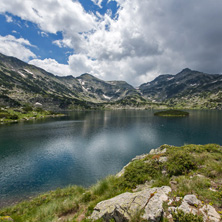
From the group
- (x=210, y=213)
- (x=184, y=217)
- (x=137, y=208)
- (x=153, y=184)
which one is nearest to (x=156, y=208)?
(x=137, y=208)

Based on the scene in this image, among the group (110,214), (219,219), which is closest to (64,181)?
(110,214)

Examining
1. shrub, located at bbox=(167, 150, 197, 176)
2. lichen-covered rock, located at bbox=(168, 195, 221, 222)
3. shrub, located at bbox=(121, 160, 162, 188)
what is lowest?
shrub, located at bbox=(121, 160, 162, 188)

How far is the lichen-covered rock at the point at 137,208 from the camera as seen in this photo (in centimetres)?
848

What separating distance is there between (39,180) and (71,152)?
19502 millimetres

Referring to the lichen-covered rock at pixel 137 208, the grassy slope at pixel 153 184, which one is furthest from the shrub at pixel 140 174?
the lichen-covered rock at pixel 137 208

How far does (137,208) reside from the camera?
356 inches

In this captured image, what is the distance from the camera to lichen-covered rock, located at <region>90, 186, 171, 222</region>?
8482 millimetres

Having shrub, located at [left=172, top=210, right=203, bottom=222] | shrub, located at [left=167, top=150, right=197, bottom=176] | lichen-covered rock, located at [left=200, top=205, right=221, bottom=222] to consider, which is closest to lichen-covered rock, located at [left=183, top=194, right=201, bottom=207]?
lichen-covered rock, located at [left=200, top=205, right=221, bottom=222]

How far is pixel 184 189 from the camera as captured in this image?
10.8 metres

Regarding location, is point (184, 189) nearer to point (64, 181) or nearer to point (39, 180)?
point (64, 181)

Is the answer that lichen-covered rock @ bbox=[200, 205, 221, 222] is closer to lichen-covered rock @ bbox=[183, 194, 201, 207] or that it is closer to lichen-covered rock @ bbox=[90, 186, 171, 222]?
lichen-covered rock @ bbox=[183, 194, 201, 207]

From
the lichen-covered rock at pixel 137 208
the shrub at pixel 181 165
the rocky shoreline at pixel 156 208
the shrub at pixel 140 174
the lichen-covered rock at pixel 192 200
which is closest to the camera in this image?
the rocky shoreline at pixel 156 208

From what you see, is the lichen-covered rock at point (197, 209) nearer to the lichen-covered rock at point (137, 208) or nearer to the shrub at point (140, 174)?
the lichen-covered rock at point (137, 208)

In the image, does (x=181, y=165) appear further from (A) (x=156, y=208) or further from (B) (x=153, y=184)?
(A) (x=156, y=208)
